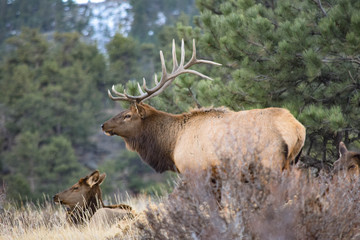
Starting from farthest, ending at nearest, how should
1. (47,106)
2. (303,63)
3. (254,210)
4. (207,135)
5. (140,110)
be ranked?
(47,106), (303,63), (140,110), (207,135), (254,210)

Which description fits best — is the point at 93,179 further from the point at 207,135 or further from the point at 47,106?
the point at 47,106

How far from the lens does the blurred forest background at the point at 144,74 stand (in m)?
8.13

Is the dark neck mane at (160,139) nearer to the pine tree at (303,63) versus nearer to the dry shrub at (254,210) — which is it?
the pine tree at (303,63)

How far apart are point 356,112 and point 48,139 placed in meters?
26.0

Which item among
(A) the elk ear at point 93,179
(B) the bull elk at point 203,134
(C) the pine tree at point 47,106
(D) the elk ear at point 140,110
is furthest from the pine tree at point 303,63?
(C) the pine tree at point 47,106

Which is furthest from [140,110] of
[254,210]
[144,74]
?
[144,74]

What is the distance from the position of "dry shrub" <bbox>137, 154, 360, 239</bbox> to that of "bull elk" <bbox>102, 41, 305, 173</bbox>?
0.67 feet

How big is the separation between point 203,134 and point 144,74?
92.8 ft

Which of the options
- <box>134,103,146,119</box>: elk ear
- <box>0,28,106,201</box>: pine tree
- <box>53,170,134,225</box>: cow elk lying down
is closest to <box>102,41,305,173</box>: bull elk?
<box>134,103,146,119</box>: elk ear

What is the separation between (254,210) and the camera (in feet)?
12.7

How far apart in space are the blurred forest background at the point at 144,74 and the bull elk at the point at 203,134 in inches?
75.3

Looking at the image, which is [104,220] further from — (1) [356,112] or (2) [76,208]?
(1) [356,112]

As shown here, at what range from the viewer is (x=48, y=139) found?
3172 centimetres

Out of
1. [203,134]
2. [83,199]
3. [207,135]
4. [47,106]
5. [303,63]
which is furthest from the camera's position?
[47,106]
